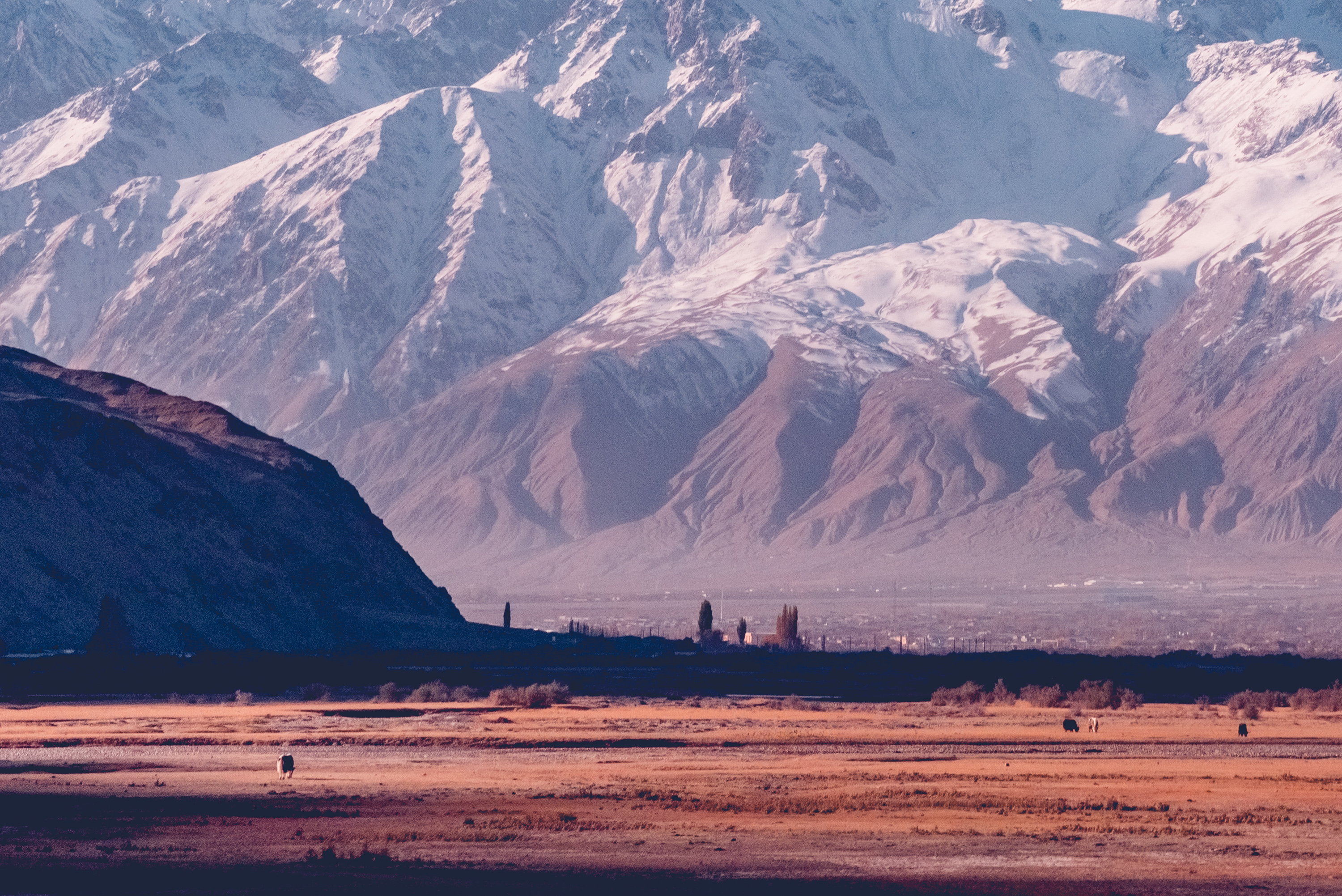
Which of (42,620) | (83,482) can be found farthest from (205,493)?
(42,620)

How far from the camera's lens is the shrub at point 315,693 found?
269 ft

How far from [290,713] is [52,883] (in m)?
39.7

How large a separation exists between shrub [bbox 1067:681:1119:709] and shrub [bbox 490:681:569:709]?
18058 mm

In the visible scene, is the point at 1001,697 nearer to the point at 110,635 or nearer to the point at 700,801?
the point at 700,801

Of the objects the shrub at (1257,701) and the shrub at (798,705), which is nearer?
the shrub at (1257,701)

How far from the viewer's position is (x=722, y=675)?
3925 inches

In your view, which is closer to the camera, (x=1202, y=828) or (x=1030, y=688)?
(x=1202, y=828)

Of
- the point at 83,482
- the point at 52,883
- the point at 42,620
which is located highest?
the point at 83,482

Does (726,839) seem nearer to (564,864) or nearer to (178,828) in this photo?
(564,864)

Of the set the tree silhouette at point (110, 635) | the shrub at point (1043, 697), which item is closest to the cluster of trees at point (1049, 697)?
the shrub at point (1043, 697)

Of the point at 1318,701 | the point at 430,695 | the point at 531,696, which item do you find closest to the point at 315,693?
the point at 430,695

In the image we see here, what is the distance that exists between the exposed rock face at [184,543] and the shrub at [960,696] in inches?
1608

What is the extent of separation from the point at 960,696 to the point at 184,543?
53.2 metres

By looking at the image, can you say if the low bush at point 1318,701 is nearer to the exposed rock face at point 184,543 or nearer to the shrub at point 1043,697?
the shrub at point 1043,697
